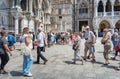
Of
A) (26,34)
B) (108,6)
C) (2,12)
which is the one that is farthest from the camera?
(108,6)

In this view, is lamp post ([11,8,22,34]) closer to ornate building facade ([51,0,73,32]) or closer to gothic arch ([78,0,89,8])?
ornate building facade ([51,0,73,32])

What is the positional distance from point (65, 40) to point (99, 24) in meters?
23.0

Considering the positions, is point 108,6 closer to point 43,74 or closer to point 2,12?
point 2,12

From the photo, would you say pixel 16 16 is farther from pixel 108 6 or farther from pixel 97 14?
pixel 108 6

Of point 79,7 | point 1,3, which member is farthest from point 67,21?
point 1,3

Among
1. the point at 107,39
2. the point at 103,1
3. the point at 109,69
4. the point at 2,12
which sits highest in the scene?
the point at 103,1

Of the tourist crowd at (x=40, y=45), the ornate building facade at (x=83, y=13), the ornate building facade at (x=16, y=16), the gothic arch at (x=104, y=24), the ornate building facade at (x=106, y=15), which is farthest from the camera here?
the ornate building facade at (x=83, y=13)

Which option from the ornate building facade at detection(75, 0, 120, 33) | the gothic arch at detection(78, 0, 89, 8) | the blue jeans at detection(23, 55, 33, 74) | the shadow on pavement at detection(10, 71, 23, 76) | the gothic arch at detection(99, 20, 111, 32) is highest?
the gothic arch at detection(78, 0, 89, 8)

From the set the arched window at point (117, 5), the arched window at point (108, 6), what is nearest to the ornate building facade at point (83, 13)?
the arched window at point (108, 6)

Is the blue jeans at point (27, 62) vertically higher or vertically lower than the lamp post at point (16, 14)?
lower

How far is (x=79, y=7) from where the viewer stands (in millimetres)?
55000

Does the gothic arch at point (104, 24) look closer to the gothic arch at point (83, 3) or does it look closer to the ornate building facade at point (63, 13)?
the gothic arch at point (83, 3)

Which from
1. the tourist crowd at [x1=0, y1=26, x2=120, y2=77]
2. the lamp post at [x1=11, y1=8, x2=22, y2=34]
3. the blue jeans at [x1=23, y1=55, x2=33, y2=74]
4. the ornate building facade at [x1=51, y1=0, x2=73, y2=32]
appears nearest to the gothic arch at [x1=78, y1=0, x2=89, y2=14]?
the ornate building facade at [x1=51, y1=0, x2=73, y2=32]

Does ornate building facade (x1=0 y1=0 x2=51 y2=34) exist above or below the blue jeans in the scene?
above
